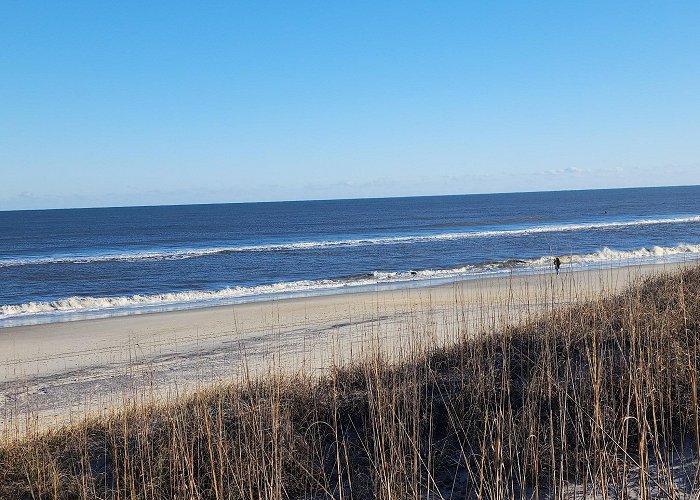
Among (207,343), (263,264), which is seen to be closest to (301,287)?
(263,264)

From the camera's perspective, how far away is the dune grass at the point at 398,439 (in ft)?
15.8

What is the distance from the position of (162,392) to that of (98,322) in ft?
37.3

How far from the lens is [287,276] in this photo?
109 ft

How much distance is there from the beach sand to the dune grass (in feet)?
3.36

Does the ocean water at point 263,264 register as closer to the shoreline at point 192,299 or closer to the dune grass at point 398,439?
the shoreline at point 192,299

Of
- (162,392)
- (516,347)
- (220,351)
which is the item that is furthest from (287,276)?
(516,347)

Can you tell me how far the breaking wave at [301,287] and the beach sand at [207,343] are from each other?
146 inches

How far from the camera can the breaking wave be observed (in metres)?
24.7

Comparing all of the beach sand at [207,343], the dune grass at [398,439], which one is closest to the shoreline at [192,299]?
the beach sand at [207,343]

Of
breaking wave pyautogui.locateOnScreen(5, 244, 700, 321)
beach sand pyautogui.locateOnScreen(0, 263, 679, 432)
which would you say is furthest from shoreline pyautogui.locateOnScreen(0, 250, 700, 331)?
beach sand pyautogui.locateOnScreen(0, 263, 679, 432)

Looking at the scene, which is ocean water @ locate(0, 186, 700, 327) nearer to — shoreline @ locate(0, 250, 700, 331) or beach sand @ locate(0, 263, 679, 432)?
shoreline @ locate(0, 250, 700, 331)

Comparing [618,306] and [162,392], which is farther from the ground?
[618,306]

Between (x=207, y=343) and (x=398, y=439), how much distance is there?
35.4 feet

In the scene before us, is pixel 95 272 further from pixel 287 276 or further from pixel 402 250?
pixel 402 250
